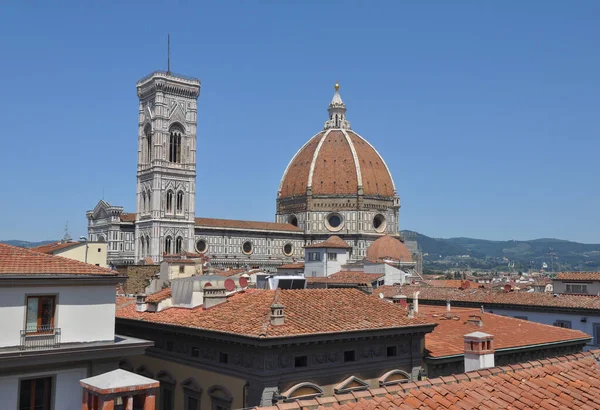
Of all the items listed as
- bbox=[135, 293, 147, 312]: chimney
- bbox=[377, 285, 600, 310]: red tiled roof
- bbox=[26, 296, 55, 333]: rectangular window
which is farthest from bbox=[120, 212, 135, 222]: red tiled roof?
bbox=[26, 296, 55, 333]: rectangular window

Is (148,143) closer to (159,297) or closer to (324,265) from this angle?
(324,265)

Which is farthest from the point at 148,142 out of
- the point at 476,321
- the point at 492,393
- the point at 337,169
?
the point at 492,393

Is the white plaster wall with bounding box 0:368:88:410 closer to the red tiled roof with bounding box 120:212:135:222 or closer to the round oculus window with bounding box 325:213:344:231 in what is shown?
the red tiled roof with bounding box 120:212:135:222

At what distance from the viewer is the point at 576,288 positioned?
43562mm

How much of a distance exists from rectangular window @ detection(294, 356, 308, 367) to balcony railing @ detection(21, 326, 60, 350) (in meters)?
5.92

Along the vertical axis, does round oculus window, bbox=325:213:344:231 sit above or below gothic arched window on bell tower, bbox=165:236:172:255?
Result: above

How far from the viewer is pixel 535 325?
29.0 metres

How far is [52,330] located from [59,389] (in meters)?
1.38

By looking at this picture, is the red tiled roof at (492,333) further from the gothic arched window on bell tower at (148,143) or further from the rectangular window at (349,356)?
the gothic arched window on bell tower at (148,143)

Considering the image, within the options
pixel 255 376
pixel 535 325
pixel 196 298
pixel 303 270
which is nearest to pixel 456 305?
pixel 535 325

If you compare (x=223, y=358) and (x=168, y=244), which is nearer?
(x=223, y=358)

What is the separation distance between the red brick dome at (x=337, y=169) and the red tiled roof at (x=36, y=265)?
11497 centimetres

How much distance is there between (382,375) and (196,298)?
652 centimetres

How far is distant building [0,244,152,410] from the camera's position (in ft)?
51.0
